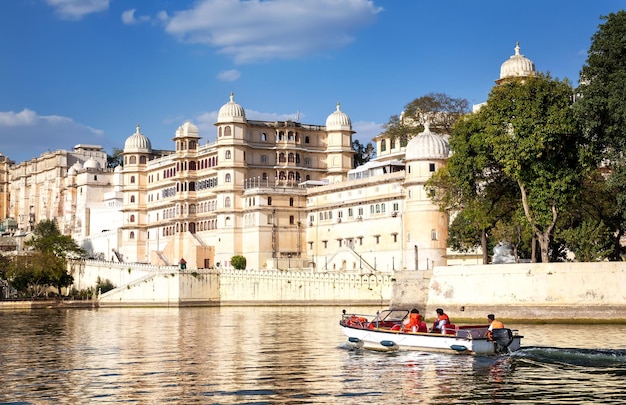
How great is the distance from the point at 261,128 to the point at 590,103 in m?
54.4

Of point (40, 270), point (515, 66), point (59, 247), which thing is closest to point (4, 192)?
point (59, 247)

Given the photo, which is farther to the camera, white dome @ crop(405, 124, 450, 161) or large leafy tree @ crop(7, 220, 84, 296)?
large leafy tree @ crop(7, 220, 84, 296)

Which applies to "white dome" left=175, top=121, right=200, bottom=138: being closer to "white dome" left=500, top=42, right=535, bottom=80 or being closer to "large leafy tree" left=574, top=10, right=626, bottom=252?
"white dome" left=500, top=42, right=535, bottom=80

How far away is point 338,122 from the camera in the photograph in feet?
340

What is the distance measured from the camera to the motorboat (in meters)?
33.1

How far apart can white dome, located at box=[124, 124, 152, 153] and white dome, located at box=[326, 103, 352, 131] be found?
23621 mm

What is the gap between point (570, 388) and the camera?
86.4ft

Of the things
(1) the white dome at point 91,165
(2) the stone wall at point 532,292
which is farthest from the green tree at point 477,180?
(1) the white dome at point 91,165

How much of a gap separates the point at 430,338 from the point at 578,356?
5.51 m

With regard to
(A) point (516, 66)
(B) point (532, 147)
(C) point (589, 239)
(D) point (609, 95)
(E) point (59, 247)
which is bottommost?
(C) point (589, 239)

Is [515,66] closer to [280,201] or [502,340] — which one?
[280,201]

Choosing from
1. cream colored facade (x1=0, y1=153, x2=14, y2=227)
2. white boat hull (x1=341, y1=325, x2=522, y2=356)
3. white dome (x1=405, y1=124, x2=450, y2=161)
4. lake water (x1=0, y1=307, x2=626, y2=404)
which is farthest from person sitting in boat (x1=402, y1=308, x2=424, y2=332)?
cream colored facade (x1=0, y1=153, x2=14, y2=227)

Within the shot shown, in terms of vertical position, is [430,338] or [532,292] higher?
[532,292]

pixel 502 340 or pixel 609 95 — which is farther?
pixel 609 95
